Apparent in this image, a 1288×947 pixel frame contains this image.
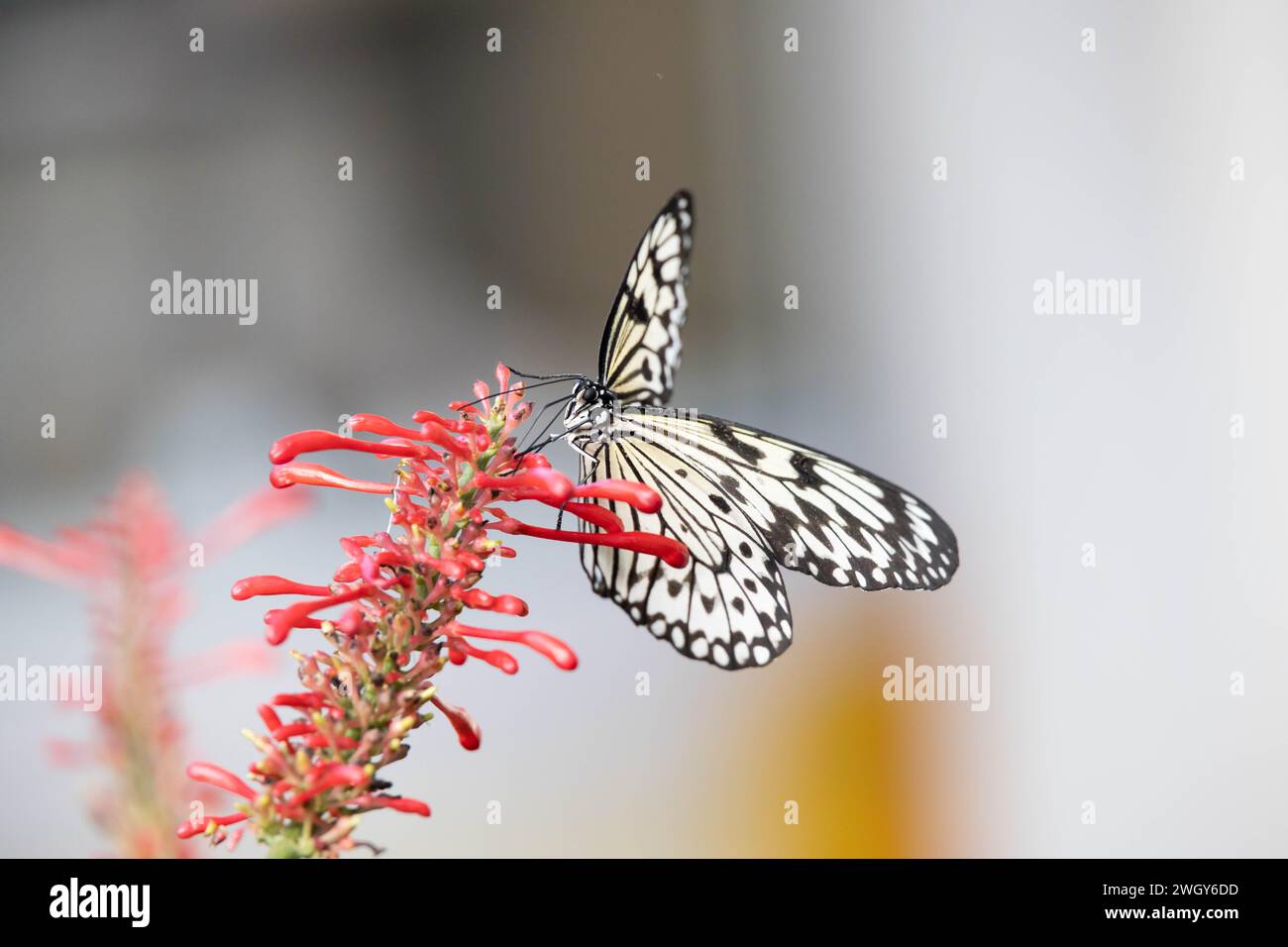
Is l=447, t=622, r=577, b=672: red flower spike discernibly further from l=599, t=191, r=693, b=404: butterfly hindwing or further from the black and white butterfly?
l=599, t=191, r=693, b=404: butterfly hindwing

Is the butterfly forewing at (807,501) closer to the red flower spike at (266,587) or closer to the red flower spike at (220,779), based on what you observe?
the red flower spike at (266,587)

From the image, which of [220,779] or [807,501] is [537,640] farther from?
[807,501]

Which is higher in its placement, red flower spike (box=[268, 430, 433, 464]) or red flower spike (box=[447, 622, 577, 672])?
red flower spike (box=[268, 430, 433, 464])

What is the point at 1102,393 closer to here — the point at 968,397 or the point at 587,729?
the point at 968,397

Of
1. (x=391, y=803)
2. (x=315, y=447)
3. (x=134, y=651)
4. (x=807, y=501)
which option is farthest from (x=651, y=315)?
(x=391, y=803)

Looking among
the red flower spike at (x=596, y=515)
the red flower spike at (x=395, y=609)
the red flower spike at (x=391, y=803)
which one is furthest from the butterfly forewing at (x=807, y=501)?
the red flower spike at (x=391, y=803)

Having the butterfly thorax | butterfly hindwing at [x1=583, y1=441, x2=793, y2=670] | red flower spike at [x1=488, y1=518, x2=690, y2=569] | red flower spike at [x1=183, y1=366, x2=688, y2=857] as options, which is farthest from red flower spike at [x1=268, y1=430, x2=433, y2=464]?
butterfly hindwing at [x1=583, y1=441, x2=793, y2=670]
